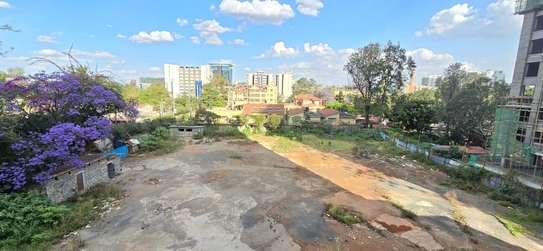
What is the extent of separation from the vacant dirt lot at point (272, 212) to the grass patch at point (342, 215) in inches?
7.1

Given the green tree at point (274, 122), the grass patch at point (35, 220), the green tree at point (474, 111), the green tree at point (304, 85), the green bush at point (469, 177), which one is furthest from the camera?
the green tree at point (304, 85)

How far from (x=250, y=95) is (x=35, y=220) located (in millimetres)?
50441

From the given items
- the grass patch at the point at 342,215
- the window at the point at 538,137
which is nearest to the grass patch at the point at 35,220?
the grass patch at the point at 342,215

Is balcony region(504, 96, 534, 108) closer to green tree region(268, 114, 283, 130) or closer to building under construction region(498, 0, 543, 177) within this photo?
building under construction region(498, 0, 543, 177)

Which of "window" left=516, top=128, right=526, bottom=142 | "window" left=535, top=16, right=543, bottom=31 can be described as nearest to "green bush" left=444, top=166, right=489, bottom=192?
"window" left=516, top=128, right=526, bottom=142

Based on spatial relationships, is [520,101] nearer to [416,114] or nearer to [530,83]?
[530,83]

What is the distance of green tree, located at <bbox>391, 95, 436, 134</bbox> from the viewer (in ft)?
69.3

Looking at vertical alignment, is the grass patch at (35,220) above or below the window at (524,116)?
below

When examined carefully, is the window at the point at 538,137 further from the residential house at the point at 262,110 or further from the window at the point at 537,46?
the residential house at the point at 262,110

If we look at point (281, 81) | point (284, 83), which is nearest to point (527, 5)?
point (284, 83)

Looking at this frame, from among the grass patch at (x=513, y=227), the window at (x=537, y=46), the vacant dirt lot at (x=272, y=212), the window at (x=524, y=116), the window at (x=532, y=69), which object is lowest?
the grass patch at (x=513, y=227)

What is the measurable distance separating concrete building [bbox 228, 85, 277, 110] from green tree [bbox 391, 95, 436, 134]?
111 feet

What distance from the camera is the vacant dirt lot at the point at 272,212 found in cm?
505

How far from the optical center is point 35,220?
16.9 ft
